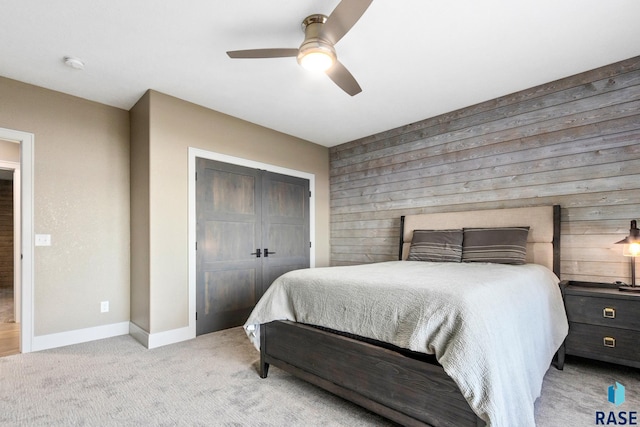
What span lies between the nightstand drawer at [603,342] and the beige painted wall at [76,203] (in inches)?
168

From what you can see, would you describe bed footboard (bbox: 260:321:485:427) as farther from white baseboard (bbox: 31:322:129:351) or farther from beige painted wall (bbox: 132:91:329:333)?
white baseboard (bbox: 31:322:129:351)

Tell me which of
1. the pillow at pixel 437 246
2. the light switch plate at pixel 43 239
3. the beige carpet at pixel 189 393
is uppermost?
the light switch plate at pixel 43 239

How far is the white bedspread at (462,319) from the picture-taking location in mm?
1365

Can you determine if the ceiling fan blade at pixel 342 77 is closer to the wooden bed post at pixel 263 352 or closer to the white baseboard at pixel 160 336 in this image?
the wooden bed post at pixel 263 352

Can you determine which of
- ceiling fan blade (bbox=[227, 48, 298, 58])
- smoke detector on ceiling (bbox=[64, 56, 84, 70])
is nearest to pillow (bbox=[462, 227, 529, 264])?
ceiling fan blade (bbox=[227, 48, 298, 58])

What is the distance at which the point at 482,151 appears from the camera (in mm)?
3547

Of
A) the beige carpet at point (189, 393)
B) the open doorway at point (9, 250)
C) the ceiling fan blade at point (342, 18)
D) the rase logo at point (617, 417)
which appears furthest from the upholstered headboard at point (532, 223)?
the open doorway at point (9, 250)

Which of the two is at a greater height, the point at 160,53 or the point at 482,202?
the point at 160,53

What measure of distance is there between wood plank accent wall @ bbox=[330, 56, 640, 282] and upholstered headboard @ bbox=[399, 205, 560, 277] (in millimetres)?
109

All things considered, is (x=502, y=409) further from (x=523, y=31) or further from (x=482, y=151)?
(x=482, y=151)

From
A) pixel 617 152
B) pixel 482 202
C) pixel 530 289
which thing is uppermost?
pixel 617 152

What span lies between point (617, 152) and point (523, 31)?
138 centimetres

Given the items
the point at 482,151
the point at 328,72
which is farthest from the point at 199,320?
the point at 482,151

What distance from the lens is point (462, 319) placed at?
143cm
